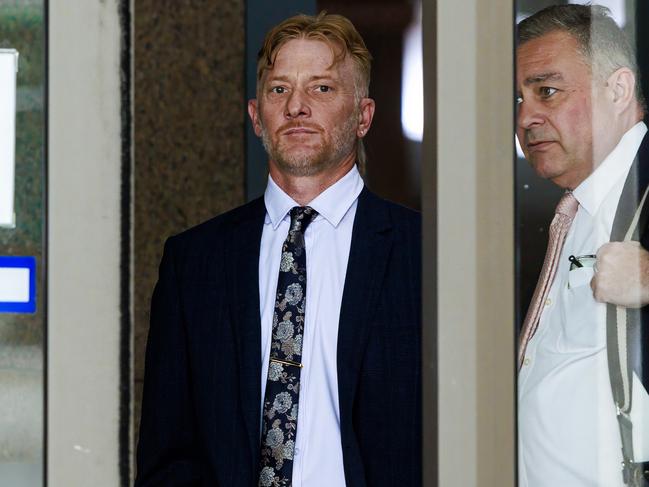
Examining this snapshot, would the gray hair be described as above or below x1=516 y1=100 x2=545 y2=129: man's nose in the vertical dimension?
above

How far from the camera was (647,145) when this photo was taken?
2.52m

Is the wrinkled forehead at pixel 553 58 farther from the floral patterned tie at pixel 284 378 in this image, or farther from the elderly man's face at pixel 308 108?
the floral patterned tie at pixel 284 378

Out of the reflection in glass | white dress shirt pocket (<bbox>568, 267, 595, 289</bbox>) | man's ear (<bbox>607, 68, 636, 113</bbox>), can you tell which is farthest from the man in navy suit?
man's ear (<bbox>607, 68, 636, 113</bbox>)

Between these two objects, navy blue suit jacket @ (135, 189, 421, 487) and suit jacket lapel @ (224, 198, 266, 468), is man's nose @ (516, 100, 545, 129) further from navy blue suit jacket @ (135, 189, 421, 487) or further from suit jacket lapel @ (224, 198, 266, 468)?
suit jacket lapel @ (224, 198, 266, 468)

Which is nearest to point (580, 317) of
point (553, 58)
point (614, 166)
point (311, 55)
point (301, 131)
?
point (614, 166)

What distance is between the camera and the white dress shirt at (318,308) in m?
2.67

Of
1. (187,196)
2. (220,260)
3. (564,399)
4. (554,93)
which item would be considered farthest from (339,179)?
(187,196)

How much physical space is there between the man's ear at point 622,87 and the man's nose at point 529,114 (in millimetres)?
167

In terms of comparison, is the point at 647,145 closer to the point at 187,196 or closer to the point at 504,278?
the point at 504,278

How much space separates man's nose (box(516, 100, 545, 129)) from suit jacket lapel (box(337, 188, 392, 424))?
1.64ft

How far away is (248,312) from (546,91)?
0.91m

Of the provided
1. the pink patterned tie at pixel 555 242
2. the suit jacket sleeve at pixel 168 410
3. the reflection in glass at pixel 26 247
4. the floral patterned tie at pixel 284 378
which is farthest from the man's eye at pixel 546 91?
the reflection in glass at pixel 26 247

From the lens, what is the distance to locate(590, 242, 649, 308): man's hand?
8.06ft

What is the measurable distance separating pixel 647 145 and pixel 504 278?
476 mm
